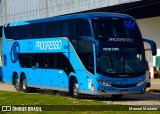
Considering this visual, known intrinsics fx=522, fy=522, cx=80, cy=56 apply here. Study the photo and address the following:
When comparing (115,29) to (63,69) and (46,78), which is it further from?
(46,78)

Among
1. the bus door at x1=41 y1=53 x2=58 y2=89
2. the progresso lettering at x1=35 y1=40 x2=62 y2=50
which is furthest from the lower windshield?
the bus door at x1=41 y1=53 x2=58 y2=89

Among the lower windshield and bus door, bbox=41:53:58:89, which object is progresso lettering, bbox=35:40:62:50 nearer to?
bus door, bbox=41:53:58:89

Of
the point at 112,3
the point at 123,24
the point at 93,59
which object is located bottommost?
the point at 93,59

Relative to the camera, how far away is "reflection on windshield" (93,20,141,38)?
858 inches

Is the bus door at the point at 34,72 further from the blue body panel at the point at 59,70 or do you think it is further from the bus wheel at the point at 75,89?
the bus wheel at the point at 75,89

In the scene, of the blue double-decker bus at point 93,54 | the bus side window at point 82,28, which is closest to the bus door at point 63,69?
the blue double-decker bus at point 93,54

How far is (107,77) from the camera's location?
21500mm

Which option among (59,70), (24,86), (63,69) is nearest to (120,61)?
(63,69)

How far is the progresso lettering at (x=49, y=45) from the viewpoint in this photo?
80.2 feet

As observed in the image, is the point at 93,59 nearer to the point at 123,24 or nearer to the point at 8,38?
the point at 123,24

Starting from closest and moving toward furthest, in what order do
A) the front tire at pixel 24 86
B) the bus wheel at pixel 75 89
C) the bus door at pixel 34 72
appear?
the bus wheel at pixel 75 89
the bus door at pixel 34 72
the front tire at pixel 24 86

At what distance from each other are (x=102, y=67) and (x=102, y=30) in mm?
1579

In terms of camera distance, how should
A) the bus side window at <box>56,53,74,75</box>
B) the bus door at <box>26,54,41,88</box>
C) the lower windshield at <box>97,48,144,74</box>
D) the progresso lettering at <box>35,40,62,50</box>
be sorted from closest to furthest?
1. the lower windshield at <box>97,48,144,74</box>
2. the bus side window at <box>56,53,74,75</box>
3. the progresso lettering at <box>35,40,62,50</box>
4. the bus door at <box>26,54,41,88</box>

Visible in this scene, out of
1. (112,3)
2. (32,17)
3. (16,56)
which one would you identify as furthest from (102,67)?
(32,17)
